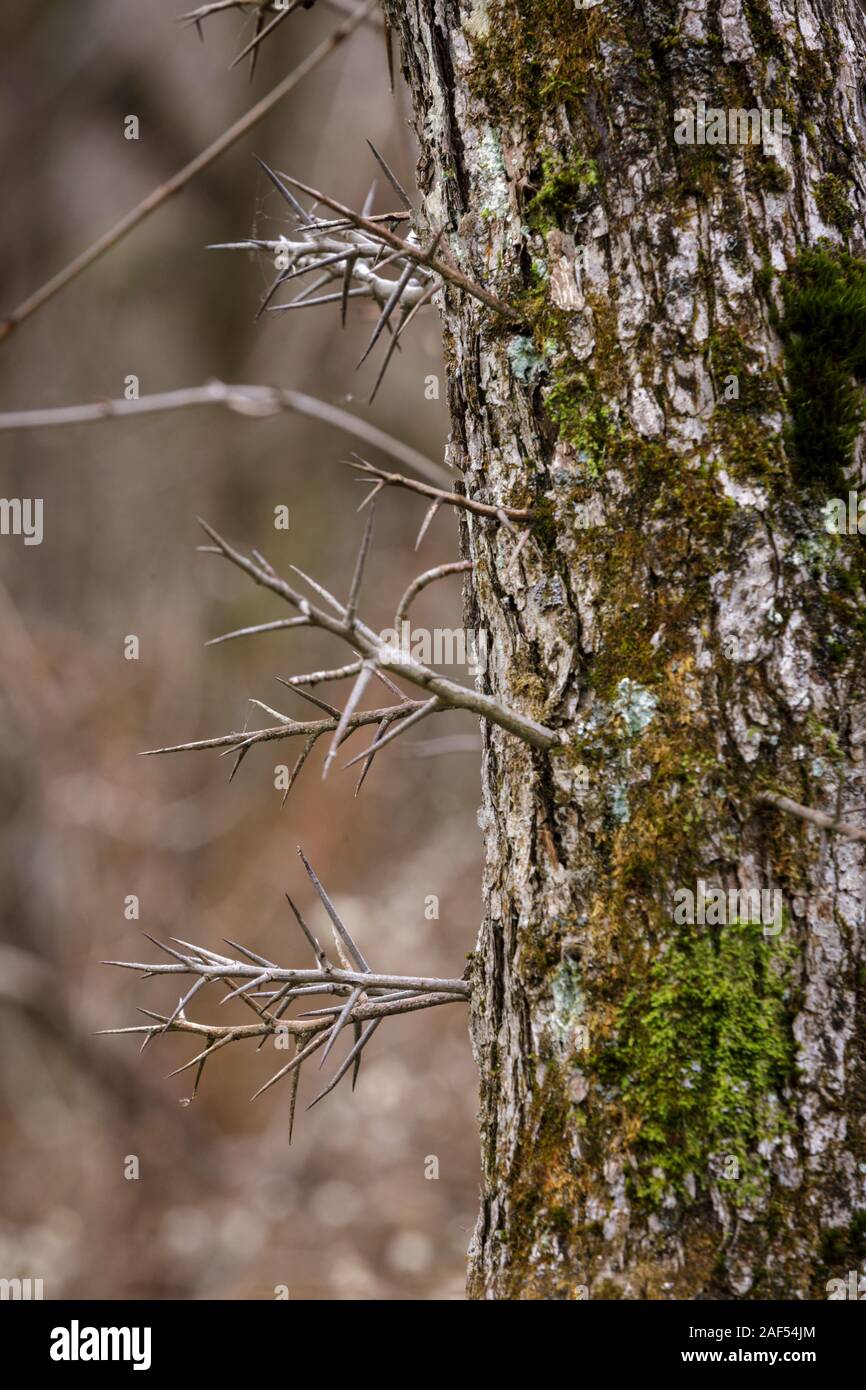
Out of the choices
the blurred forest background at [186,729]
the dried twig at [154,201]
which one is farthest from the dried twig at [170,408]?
the blurred forest background at [186,729]

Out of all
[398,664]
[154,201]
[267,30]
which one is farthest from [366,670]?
[267,30]

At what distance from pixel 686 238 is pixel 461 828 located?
585cm

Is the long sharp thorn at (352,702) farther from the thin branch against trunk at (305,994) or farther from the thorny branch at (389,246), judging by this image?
the thorny branch at (389,246)

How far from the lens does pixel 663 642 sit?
4.55 ft

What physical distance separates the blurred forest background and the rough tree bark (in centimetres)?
106

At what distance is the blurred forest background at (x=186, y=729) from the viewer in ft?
17.5

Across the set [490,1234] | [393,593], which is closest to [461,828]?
[393,593]

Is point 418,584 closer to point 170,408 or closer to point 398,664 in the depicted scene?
point 398,664

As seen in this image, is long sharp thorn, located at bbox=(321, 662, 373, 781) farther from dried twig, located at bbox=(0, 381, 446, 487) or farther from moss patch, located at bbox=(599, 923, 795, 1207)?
moss patch, located at bbox=(599, 923, 795, 1207)

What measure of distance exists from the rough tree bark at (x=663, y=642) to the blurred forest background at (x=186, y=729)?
1057mm

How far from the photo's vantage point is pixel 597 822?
4.62 ft

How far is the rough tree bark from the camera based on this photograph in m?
1.29

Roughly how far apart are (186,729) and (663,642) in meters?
5.38

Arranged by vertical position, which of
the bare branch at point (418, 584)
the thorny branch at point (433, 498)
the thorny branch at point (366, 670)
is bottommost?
the thorny branch at point (366, 670)
